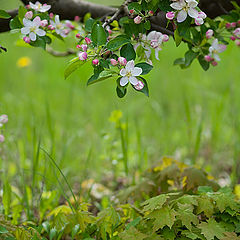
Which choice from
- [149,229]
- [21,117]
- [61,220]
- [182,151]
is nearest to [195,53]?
[149,229]

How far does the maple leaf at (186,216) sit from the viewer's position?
1214mm

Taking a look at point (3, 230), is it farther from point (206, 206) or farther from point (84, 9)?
point (84, 9)

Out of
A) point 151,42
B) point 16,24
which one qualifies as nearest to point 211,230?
point 151,42

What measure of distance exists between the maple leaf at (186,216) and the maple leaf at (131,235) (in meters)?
0.13

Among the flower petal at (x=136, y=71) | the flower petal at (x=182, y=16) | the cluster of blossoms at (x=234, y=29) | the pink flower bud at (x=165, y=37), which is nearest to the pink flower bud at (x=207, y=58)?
the cluster of blossoms at (x=234, y=29)

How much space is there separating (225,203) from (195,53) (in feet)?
1.75

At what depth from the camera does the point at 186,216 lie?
4.03ft

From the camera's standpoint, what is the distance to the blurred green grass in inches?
95.3

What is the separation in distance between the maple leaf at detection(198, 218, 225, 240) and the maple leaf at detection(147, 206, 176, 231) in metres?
0.10

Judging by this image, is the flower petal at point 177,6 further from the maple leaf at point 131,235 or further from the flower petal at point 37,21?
the maple leaf at point 131,235

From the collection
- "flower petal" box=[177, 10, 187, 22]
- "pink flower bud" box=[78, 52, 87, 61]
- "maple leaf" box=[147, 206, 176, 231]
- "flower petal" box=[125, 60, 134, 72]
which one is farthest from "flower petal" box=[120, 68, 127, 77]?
"maple leaf" box=[147, 206, 176, 231]

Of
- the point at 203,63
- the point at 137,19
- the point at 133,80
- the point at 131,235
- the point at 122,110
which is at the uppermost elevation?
the point at 137,19

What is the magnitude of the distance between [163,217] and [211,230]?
156 mm

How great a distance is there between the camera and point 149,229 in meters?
1.31
